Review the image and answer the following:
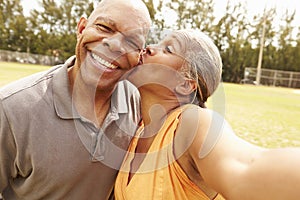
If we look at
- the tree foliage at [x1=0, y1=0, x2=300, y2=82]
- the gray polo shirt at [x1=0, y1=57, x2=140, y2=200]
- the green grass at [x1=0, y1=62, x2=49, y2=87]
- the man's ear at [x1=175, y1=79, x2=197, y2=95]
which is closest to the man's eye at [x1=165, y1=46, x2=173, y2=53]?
the man's ear at [x1=175, y1=79, x2=197, y2=95]

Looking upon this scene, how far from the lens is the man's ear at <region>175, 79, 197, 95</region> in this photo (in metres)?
0.99

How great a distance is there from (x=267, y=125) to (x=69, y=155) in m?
5.66

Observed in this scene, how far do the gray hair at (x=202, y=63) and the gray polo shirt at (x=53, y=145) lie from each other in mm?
391

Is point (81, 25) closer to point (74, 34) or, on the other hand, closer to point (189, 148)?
point (189, 148)

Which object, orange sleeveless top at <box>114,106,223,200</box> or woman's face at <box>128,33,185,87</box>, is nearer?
orange sleeveless top at <box>114,106,223,200</box>

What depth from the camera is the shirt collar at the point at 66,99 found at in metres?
1.20

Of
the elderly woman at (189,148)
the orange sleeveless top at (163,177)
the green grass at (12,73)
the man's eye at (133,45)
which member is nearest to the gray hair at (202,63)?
the elderly woman at (189,148)

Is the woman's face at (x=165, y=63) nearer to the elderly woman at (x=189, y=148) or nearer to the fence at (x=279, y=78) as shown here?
the elderly woman at (x=189, y=148)

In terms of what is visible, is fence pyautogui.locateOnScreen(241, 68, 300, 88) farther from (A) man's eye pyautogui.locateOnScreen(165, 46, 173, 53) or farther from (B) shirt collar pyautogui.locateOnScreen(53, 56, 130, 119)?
(A) man's eye pyautogui.locateOnScreen(165, 46, 173, 53)

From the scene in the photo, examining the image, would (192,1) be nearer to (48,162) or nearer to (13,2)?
(13,2)

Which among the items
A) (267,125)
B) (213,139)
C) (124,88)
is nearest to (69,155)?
(124,88)

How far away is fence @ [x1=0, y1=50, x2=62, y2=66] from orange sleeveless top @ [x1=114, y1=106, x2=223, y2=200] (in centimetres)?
2540

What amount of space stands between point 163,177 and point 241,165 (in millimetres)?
274

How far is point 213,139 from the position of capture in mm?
743
